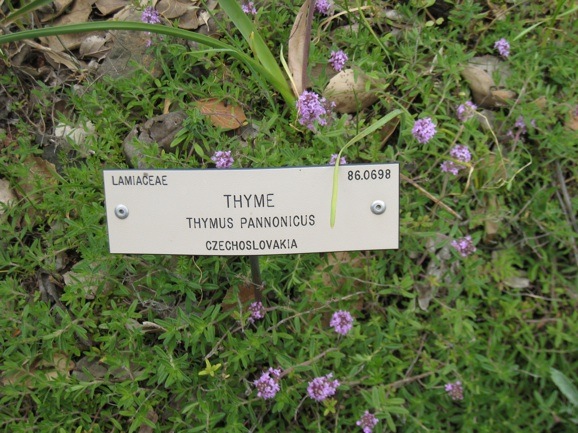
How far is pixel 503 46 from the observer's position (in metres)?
2.70

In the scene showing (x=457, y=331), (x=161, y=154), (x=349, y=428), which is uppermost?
(x=161, y=154)

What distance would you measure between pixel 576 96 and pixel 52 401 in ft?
7.94

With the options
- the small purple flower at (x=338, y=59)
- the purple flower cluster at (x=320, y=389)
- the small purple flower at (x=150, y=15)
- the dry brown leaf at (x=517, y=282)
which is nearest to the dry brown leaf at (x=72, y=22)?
the small purple flower at (x=150, y=15)

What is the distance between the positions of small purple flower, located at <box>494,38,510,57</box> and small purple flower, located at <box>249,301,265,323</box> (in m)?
1.53

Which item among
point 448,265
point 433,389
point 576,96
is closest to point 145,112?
point 448,265

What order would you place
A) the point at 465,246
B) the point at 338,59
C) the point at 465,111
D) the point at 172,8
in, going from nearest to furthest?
1. the point at 465,246
2. the point at 465,111
3. the point at 338,59
4. the point at 172,8

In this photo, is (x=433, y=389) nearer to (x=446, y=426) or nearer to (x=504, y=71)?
(x=446, y=426)

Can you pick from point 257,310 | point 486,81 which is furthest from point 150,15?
point 486,81

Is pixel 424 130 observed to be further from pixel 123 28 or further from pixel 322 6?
pixel 123 28

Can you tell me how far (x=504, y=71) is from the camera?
277cm

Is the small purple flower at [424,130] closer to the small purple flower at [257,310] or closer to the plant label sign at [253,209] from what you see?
the plant label sign at [253,209]

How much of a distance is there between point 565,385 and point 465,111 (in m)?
1.13

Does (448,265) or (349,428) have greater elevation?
(448,265)

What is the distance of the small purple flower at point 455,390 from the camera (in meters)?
2.16
